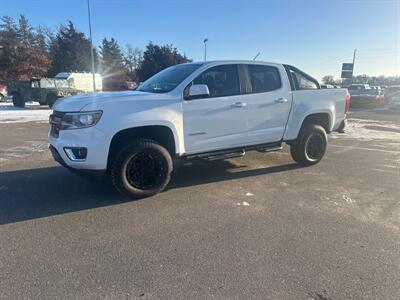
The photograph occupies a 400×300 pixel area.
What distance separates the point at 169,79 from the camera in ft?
17.5

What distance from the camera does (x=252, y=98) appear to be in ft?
18.2

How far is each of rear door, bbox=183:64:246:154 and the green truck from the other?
1716 cm

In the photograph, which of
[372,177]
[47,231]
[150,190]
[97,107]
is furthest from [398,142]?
[47,231]

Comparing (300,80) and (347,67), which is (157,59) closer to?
(347,67)

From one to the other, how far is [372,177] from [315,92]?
1861 mm

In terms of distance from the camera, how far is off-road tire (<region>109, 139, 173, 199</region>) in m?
4.52

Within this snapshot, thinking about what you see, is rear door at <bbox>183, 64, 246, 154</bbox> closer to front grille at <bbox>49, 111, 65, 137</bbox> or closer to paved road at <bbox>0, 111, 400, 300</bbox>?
paved road at <bbox>0, 111, 400, 300</bbox>

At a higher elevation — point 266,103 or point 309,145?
point 266,103

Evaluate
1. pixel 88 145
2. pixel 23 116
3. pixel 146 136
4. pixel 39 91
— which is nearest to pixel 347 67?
pixel 39 91

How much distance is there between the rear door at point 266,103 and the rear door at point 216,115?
0.22 metres

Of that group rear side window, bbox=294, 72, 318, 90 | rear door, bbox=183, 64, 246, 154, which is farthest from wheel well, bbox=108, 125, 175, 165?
rear side window, bbox=294, 72, 318, 90

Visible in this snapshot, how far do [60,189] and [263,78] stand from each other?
3.78 metres

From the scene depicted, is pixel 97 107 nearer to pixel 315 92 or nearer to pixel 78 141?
pixel 78 141

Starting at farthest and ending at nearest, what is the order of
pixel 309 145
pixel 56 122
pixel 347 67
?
pixel 347 67 → pixel 309 145 → pixel 56 122
